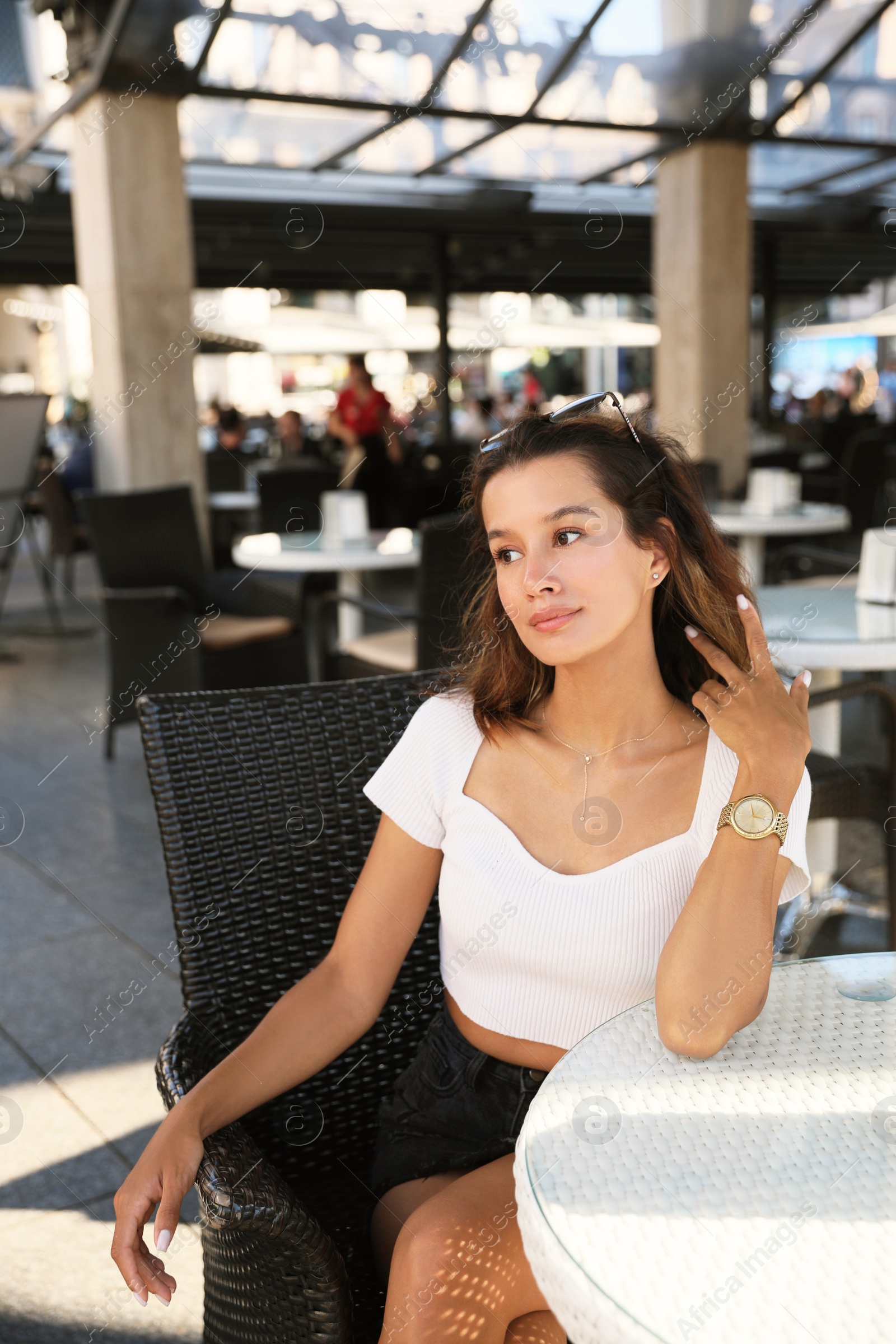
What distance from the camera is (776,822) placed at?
1.09 metres

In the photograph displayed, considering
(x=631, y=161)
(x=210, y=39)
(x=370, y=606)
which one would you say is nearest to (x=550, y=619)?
(x=370, y=606)

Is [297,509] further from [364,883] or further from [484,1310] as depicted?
[484,1310]

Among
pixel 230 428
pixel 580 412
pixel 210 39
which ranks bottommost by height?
pixel 580 412

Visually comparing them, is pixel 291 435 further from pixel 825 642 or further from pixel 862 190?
pixel 825 642

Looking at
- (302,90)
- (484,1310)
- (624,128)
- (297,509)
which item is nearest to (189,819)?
(484,1310)

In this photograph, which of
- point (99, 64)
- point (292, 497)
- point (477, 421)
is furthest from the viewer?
point (477, 421)

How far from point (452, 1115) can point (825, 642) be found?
146cm

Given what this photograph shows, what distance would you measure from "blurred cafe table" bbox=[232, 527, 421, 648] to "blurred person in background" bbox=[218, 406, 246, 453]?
13.8 ft

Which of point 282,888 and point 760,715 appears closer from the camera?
point 760,715

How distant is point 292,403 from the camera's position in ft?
78.6

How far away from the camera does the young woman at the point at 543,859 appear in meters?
1.05

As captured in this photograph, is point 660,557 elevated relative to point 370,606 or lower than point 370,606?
elevated

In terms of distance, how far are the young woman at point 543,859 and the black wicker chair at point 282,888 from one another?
0.14 metres

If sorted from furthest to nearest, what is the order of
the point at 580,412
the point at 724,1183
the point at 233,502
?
the point at 233,502, the point at 580,412, the point at 724,1183
